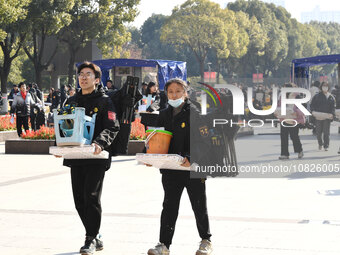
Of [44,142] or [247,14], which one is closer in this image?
[44,142]

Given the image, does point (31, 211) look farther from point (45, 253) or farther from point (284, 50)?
point (284, 50)

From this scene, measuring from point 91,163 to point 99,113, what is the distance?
1.42ft

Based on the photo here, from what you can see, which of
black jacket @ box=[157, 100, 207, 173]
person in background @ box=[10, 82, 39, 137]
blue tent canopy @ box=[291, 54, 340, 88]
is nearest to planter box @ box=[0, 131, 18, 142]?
person in background @ box=[10, 82, 39, 137]

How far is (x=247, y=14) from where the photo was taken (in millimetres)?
99062

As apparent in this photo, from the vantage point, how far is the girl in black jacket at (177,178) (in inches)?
242

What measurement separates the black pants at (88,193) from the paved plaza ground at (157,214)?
12.1 inches

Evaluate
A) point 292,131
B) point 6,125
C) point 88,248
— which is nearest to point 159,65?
point 6,125

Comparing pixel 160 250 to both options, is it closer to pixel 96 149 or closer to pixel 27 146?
pixel 96 149

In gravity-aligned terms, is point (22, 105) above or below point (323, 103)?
below

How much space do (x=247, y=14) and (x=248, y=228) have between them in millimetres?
93072

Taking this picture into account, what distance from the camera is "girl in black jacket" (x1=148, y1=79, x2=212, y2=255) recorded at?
6145mm

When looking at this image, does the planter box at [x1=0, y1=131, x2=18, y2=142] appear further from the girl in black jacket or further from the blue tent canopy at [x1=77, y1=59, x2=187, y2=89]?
the girl in black jacket

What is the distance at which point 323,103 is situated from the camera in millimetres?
17422

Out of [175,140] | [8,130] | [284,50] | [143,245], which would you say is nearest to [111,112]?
[175,140]
